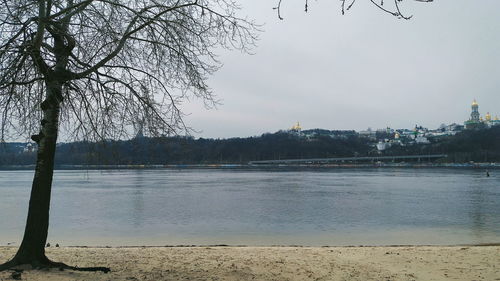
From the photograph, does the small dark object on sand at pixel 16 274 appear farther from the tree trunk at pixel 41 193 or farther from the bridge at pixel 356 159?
the bridge at pixel 356 159

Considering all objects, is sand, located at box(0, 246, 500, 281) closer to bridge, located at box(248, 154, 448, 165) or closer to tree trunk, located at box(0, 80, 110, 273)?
tree trunk, located at box(0, 80, 110, 273)

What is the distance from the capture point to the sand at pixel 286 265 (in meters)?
7.41

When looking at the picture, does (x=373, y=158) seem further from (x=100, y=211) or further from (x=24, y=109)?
(x=24, y=109)

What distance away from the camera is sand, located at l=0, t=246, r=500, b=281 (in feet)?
24.3

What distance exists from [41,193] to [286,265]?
461cm

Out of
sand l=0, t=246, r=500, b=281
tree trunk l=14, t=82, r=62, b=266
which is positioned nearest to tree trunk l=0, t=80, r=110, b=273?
tree trunk l=14, t=82, r=62, b=266

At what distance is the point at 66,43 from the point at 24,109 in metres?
1.32

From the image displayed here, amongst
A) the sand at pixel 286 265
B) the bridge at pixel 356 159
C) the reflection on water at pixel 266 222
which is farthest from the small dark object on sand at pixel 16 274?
the bridge at pixel 356 159

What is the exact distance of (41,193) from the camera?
7242mm

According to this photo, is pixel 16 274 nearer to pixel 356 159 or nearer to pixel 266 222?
pixel 266 222

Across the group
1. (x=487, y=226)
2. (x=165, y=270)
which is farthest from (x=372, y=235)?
(x=165, y=270)

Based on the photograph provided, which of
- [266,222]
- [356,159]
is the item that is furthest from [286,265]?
[356,159]

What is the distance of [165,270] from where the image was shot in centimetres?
786

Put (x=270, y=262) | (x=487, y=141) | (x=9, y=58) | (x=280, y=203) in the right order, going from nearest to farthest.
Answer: (x=9, y=58) < (x=270, y=262) < (x=280, y=203) < (x=487, y=141)
